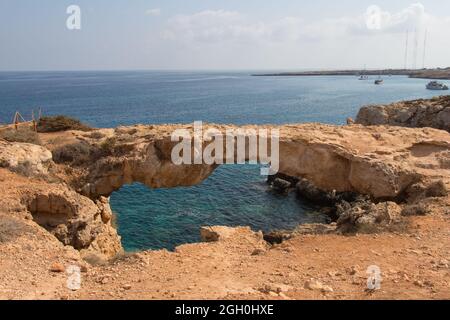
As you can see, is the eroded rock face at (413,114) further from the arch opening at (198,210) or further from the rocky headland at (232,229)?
the rocky headland at (232,229)

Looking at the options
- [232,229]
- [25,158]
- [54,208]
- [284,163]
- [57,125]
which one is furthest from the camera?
[57,125]

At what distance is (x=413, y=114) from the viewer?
143ft

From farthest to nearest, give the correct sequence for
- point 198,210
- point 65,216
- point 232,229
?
point 198,210 → point 232,229 → point 65,216

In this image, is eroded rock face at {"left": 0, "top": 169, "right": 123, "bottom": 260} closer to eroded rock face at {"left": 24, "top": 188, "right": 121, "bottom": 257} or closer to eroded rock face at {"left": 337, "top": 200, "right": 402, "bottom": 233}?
eroded rock face at {"left": 24, "top": 188, "right": 121, "bottom": 257}

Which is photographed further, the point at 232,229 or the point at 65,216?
the point at 232,229

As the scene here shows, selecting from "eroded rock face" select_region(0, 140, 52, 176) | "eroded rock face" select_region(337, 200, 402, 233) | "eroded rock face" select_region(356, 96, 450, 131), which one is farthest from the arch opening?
"eroded rock face" select_region(356, 96, 450, 131)

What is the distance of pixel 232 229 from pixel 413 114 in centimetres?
3395

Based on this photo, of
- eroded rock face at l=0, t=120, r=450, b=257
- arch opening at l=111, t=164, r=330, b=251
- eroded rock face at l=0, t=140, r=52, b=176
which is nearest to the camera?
eroded rock face at l=0, t=140, r=52, b=176

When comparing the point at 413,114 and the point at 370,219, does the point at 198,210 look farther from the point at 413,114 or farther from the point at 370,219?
the point at 413,114

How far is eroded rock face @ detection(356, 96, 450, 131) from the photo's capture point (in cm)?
4181

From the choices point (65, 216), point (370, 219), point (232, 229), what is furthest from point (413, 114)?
point (65, 216)

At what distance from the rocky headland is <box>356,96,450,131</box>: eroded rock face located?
21.2m
